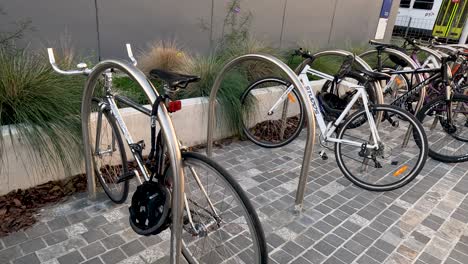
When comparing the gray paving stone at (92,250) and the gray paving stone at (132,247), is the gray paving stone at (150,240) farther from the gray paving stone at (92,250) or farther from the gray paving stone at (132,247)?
the gray paving stone at (92,250)

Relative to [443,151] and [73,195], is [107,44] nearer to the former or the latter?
[73,195]

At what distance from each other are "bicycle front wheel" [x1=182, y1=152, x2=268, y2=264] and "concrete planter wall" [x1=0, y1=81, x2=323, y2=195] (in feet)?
4.04

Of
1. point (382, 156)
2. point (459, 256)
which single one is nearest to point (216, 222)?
point (459, 256)

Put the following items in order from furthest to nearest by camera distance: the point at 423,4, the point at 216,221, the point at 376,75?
the point at 423,4 → the point at 376,75 → the point at 216,221

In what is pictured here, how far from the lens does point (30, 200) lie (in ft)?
9.36

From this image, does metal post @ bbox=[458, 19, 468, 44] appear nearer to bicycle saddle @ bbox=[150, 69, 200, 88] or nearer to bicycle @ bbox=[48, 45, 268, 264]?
bicycle @ bbox=[48, 45, 268, 264]

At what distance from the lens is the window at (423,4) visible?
13781 mm

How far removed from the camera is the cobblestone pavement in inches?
96.7

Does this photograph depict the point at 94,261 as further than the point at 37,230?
No

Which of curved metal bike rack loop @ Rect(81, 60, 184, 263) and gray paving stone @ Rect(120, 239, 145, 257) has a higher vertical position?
curved metal bike rack loop @ Rect(81, 60, 184, 263)

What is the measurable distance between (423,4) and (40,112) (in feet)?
50.4

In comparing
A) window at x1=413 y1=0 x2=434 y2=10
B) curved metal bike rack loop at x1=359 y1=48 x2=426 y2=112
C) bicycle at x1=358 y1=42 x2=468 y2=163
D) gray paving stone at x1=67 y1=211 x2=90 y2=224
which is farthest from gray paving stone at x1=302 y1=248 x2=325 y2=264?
window at x1=413 y1=0 x2=434 y2=10

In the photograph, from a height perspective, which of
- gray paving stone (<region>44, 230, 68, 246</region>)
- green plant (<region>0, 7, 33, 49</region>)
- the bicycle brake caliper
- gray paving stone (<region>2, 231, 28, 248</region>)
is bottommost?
gray paving stone (<region>44, 230, 68, 246</region>)

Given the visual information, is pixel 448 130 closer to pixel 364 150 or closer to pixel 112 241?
pixel 364 150
